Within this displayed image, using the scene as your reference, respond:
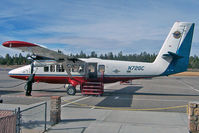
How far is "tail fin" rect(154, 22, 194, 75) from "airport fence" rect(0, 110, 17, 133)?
1385cm

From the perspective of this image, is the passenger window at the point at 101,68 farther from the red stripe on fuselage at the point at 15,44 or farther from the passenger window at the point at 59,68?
the red stripe on fuselage at the point at 15,44

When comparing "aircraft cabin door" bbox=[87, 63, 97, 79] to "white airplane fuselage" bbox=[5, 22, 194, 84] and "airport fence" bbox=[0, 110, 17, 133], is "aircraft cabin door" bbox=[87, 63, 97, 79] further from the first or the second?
"airport fence" bbox=[0, 110, 17, 133]

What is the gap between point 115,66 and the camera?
17750 mm

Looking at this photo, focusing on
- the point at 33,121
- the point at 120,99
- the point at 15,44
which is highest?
the point at 15,44

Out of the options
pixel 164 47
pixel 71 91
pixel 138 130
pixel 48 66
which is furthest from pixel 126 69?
pixel 138 130

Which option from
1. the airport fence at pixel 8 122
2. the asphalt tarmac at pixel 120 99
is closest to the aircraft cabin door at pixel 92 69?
the asphalt tarmac at pixel 120 99

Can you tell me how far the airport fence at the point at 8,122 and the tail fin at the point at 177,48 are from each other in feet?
45.4

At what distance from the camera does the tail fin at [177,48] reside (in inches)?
672

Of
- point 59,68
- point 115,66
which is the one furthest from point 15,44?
point 115,66

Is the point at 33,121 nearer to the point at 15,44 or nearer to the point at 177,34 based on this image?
the point at 15,44

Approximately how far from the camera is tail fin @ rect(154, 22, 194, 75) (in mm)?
17078

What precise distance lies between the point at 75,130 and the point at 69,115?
219 centimetres

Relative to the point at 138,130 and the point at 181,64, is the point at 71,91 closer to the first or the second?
the point at 181,64

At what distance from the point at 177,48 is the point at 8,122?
49.1ft
